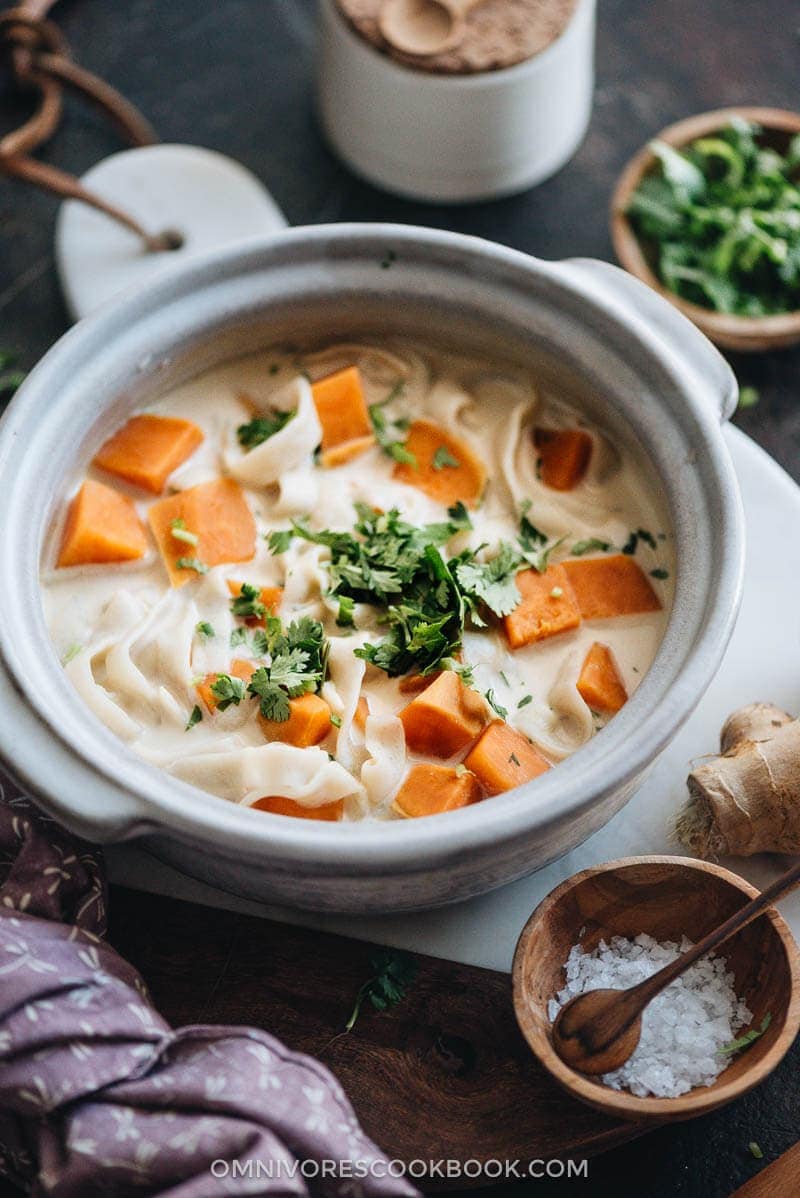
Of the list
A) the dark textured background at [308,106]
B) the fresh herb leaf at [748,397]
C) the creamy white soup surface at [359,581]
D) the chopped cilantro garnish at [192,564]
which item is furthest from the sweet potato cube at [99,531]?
the fresh herb leaf at [748,397]

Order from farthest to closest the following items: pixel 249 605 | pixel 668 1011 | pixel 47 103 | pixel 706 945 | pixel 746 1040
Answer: pixel 47 103 → pixel 249 605 → pixel 668 1011 → pixel 746 1040 → pixel 706 945

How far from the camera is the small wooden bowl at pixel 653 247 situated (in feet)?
14.1

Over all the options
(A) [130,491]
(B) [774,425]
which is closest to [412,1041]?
Result: (A) [130,491]

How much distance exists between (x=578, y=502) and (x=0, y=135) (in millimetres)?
2535

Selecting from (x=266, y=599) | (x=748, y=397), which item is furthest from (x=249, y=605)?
(x=748, y=397)

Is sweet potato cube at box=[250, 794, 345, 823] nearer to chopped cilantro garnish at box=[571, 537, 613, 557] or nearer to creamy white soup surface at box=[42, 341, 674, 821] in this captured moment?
creamy white soup surface at box=[42, 341, 674, 821]

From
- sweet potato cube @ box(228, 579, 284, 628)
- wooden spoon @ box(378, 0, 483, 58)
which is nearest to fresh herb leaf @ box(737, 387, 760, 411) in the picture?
wooden spoon @ box(378, 0, 483, 58)

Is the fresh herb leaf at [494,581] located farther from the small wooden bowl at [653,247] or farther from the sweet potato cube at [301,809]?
the small wooden bowl at [653,247]

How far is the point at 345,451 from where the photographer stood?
3.76m

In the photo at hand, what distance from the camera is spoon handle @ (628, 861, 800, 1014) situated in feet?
9.29

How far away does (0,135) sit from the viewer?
16.0 feet

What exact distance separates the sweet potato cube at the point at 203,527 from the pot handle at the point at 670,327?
1030mm

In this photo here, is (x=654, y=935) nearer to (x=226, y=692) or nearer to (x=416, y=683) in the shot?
(x=416, y=683)

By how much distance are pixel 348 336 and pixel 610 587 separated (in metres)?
1.03
